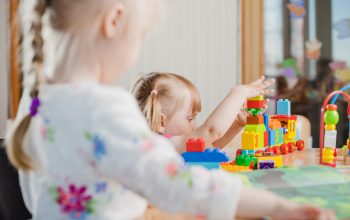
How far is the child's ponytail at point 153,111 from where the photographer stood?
1.48 meters

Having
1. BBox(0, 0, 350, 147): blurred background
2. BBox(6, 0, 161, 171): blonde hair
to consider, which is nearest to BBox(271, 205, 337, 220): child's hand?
BBox(6, 0, 161, 171): blonde hair

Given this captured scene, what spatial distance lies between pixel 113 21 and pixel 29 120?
0.16 meters

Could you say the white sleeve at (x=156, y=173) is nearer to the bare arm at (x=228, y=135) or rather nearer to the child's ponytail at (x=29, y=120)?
the child's ponytail at (x=29, y=120)

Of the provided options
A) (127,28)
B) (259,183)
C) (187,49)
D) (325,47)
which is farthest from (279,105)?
(325,47)

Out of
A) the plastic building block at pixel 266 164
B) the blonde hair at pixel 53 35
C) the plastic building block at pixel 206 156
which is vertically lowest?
the plastic building block at pixel 266 164

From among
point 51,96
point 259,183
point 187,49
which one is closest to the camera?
point 51,96

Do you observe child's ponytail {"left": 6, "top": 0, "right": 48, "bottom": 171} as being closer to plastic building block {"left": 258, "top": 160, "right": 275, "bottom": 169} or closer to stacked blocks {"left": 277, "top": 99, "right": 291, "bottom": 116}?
plastic building block {"left": 258, "top": 160, "right": 275, "bottom": 169}

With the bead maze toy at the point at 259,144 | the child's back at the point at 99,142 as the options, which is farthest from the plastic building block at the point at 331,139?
the child's back at the point at 99,142

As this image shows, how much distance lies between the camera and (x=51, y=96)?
59 cm

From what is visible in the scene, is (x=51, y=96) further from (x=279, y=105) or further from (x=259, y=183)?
(x=279, y=105)

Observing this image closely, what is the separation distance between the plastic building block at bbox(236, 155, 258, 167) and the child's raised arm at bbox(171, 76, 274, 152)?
13 cm

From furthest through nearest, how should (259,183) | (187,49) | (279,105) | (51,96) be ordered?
(187,49)
(279,105)
(259,183)
(51,96)

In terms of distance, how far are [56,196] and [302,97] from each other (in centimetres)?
323

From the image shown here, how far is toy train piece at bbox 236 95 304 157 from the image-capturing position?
1.29 metres
